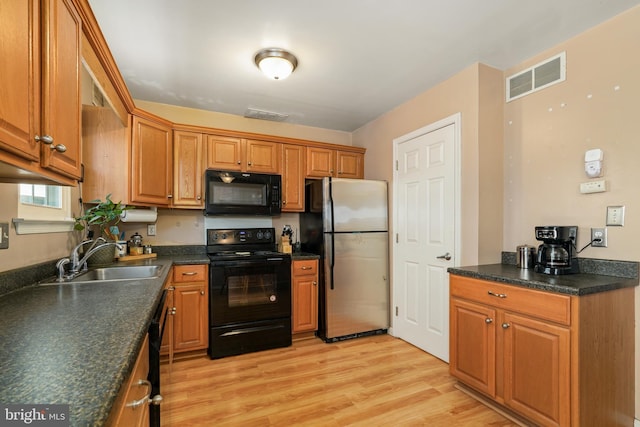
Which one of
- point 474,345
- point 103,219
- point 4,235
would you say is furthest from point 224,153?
point 474,345

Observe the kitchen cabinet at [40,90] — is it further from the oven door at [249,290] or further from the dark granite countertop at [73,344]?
the oven door at [249,290]

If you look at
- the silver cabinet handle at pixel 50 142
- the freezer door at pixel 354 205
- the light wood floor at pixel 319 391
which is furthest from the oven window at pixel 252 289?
the silver cabinet handle at pixel 50 142

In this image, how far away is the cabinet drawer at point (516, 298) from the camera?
→ 63.3 inches

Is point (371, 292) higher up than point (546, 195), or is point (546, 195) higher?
point (546, 195)

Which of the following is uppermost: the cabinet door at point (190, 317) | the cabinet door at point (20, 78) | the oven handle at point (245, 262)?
the cabinet door at point (20, 78)

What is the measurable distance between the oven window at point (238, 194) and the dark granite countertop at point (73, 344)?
1.67 m

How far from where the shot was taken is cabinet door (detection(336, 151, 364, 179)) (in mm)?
3725

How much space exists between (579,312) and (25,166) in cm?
239

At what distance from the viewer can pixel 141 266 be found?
2.33m

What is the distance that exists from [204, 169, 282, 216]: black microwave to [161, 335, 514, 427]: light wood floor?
4.63 ft

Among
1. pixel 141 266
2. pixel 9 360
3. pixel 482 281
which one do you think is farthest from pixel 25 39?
pixel 482 281

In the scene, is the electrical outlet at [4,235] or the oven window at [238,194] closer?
the electrical outlet at [4,235]

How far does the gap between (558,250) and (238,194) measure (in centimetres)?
272

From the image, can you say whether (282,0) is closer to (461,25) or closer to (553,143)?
(461,25)
